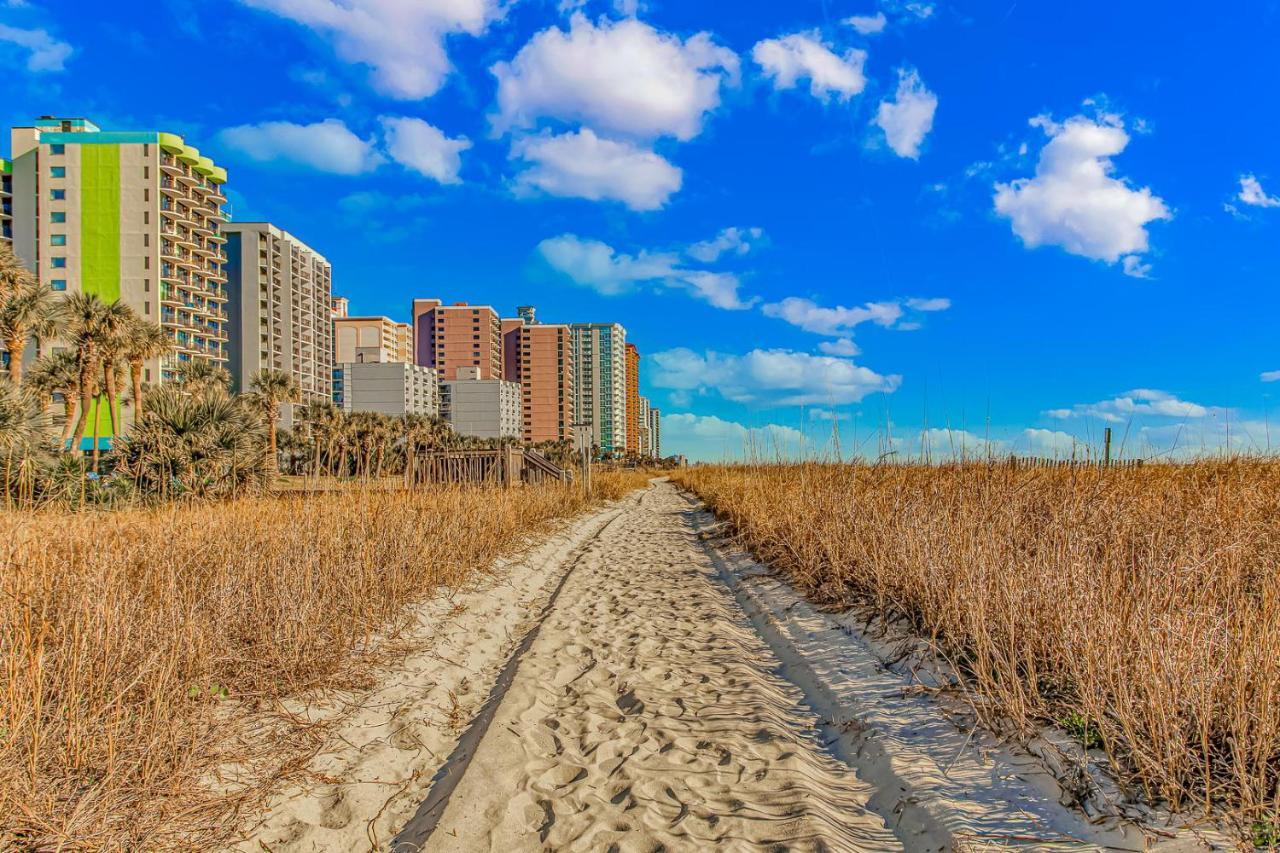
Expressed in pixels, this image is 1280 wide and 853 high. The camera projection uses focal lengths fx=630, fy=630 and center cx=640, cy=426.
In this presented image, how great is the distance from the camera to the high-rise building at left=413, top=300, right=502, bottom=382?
12925 cm

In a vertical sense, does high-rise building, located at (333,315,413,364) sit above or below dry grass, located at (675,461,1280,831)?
above

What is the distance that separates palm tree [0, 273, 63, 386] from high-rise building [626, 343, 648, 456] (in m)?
125

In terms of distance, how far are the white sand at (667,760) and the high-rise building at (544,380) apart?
12565 centimetres

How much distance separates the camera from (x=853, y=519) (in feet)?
22.9

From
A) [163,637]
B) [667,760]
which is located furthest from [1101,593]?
[163,637]

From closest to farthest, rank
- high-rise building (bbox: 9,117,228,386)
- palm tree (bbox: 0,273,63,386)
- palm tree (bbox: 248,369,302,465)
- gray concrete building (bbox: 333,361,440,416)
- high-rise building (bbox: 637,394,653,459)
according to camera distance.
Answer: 1. palm tree (bbox: 0,273,63,386)
2. palm tree (bbox: 248,369,302,465)
3. high-rise building (bbox: 9,117,228,386)
4. gray concrete building (bbox: 333,361,440,416)
5. high-rise building (bbox: 637,394,653,459)

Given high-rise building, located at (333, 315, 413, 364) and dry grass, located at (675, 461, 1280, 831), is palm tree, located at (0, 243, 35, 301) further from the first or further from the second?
high-rise building, located at (333, 315, 413, 364)

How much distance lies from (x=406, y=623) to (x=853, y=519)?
471cm

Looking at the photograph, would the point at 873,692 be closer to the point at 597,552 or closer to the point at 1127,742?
the point at 1127,742

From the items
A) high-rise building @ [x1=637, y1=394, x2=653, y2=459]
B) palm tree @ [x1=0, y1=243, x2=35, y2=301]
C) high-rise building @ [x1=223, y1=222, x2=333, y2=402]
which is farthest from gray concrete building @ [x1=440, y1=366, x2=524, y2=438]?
palm tree @ [x1=0, y1=243, x2=35, y2=301]

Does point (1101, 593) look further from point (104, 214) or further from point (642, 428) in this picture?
point (642, 428)

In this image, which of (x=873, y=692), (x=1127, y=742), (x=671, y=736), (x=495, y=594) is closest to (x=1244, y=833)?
(x=1127, y=742)

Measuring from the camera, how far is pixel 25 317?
22312 millimetres

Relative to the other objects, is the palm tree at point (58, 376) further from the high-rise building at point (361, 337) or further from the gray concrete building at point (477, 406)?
the high-rise building at point (361, 337)
